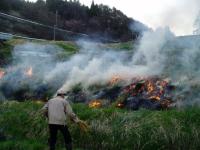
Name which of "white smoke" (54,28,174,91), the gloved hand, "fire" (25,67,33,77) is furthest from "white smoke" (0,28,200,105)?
the gloved hand

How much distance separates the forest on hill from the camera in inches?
2149

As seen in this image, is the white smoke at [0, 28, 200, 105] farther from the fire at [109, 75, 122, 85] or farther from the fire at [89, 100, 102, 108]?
the fire at [89, 100, 102, 108]

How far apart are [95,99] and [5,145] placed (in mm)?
5388

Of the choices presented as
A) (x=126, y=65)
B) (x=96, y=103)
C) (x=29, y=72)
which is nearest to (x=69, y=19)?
(x=29, y=72)

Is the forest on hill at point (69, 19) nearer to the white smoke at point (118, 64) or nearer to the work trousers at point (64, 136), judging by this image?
the white smoke at point (118, 64)

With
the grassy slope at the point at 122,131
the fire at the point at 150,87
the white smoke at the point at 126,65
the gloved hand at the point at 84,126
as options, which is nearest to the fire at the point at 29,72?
the white smoke at the point at 126,65

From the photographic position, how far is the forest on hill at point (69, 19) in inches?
2149

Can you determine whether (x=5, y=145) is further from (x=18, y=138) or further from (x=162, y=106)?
(x=162, y=106)

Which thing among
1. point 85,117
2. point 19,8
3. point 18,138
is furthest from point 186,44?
point 19,8

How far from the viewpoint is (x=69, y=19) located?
6612cm

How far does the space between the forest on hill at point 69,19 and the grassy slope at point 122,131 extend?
1353 inches

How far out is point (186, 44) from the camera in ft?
73.1

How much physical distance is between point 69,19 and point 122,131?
52603mm

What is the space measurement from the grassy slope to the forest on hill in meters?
34.4
